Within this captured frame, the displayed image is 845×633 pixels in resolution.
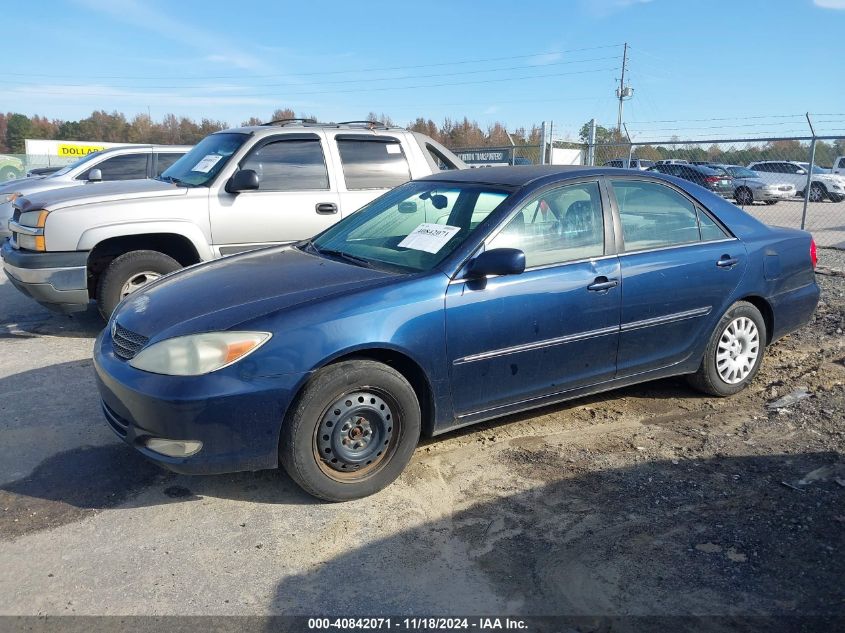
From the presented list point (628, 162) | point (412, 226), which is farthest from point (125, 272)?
point (628, 162)

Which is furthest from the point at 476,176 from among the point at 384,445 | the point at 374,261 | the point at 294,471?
the point at 294,471

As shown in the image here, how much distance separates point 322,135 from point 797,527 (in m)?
5.38

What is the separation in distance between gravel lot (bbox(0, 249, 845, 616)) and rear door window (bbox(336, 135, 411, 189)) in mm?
3364

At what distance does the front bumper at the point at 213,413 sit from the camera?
3229 millimetres

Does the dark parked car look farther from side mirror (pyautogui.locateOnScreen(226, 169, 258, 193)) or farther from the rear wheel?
the rear wheel

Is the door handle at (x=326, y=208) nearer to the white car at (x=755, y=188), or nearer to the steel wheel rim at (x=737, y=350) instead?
the steel wheel rim at (x=737, y=350)

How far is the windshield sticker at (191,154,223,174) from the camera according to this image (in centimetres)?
678

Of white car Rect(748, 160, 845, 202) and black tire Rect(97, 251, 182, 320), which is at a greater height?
white car Rect(748, 160, 845, 202)

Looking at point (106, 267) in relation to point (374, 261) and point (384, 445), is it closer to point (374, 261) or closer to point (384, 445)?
point (374, 261)

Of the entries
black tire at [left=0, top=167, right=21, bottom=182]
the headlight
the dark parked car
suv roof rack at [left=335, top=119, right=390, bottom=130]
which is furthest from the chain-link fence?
black tire at [left=0, top=167, right=21, bottom=182]

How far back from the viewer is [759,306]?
5.12 m

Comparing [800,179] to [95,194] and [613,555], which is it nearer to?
[95,194]

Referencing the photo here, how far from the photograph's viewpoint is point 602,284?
4.19 meters

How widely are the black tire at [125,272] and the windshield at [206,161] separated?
78 cm
